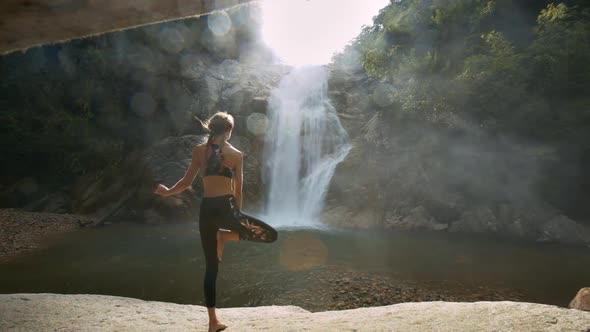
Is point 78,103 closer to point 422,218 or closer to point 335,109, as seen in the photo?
point 335,109

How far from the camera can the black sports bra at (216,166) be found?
3.04 metres

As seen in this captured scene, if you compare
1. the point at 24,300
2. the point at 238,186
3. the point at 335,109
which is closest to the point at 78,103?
the point at 335,109

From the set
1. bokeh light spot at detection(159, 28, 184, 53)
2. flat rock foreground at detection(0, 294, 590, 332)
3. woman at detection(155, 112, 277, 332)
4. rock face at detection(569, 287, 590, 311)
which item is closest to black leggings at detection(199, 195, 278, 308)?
woman at detection(155, 112, 277, 332)

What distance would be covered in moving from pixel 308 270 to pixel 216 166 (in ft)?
15.0

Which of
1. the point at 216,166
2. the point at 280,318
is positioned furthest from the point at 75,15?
the point at 280,318

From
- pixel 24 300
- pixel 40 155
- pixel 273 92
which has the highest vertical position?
pixel 273 92

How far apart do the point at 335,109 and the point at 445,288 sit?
52.2 feet

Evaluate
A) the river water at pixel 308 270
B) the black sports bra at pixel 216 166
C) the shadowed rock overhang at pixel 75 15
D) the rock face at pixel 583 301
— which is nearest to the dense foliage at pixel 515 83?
the river water at pixel 308 270

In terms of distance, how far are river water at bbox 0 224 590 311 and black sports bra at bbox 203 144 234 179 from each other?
3.11 m

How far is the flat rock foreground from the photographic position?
2.79 meters

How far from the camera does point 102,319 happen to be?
3.36 meters

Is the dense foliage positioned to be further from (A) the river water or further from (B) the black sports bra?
(B) the black sports bra

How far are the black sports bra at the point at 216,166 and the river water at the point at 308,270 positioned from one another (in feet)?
10.2

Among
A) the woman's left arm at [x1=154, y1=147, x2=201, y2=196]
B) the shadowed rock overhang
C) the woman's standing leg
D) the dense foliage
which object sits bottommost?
the woman's standing leg
